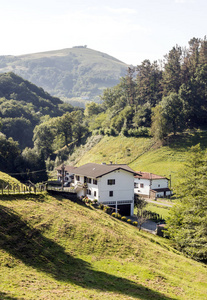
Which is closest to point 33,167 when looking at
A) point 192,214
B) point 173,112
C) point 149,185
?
point 149,185

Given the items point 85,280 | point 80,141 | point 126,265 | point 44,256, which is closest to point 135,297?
point 85,280

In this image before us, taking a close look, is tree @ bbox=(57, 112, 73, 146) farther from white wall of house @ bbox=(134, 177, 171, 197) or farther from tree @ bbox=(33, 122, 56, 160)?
white wall of house @ bbox=(134, 177, 171, 197)

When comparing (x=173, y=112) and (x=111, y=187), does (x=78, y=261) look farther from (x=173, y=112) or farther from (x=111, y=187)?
(x=173, y=112)

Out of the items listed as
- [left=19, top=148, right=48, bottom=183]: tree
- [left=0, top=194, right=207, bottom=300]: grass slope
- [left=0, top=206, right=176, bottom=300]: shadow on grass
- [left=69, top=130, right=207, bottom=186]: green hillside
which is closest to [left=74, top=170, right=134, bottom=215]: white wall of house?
[left=0, top=194, right=207, bottom=300]: grass slope

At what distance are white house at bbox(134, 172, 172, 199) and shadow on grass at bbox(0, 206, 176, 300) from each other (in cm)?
5134

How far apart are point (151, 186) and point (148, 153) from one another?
873 inches

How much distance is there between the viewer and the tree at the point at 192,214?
40188 millimetres

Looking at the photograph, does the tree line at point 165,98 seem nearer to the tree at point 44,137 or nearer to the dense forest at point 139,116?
the dense forest at point 139,116

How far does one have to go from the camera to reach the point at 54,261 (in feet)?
88.1

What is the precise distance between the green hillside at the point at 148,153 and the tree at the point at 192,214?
1425 inches

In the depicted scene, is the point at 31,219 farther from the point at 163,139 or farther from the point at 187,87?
the point at 187,87

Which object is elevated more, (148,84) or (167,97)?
(148,84)

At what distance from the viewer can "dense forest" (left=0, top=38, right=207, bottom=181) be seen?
97.6 meters

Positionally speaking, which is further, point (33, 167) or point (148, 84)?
point (148, 84)
